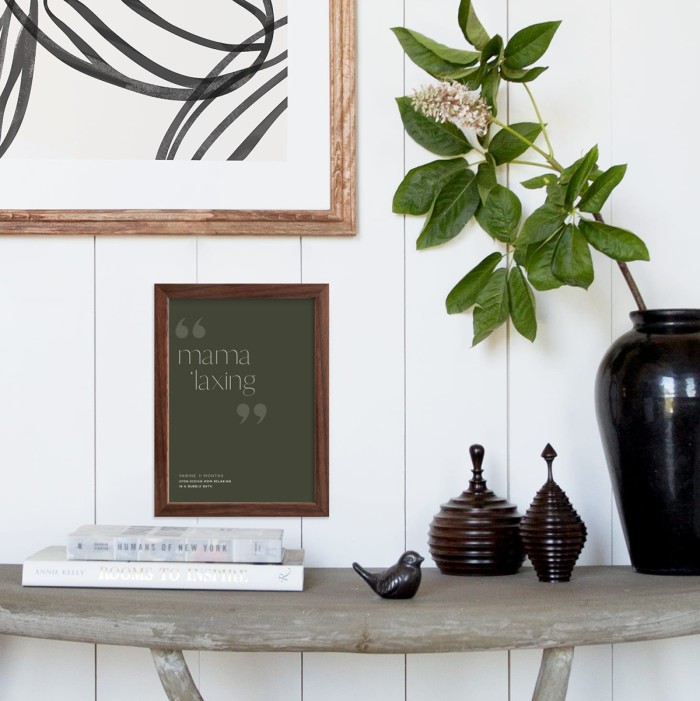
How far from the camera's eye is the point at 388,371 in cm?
135

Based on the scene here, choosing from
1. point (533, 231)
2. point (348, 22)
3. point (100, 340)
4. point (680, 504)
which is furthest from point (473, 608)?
point (348, 22)

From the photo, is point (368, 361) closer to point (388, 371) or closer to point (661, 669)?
point (388, 371)

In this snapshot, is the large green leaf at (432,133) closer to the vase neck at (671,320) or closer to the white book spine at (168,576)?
the vase neck at (671,320)

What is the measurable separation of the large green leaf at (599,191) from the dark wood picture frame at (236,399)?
401 mm

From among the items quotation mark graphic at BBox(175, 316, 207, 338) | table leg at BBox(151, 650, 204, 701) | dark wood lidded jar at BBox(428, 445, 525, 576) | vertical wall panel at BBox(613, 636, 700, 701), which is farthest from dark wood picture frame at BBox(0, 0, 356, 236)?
vertical wall panel at BBox(613, 636, 700, 701)

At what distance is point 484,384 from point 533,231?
26cm

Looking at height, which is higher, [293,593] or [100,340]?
[100,340]

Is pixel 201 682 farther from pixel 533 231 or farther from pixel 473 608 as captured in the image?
pixel 533 231

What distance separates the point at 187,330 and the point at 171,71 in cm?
39

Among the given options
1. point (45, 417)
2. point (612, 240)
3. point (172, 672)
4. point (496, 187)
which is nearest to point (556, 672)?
point (172, 672)

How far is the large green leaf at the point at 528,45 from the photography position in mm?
1245

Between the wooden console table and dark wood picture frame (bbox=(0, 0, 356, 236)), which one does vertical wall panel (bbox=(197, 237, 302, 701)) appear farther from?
the wooden console table

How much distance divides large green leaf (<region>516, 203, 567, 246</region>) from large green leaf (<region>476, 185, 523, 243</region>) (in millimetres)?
86

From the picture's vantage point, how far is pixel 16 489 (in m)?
1.34
